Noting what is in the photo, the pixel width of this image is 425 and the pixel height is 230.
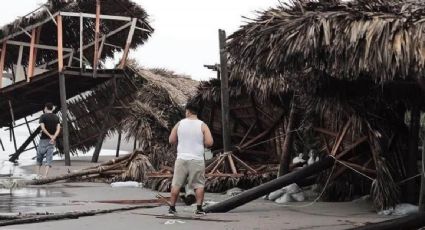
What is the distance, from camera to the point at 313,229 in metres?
7.22

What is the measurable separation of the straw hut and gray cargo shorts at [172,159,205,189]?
152cm

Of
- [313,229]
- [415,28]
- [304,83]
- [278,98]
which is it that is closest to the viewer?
[415,28]

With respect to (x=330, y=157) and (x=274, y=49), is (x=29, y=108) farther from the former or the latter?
(x=274, y=49)

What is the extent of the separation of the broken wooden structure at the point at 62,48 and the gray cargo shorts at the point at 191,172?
366 inches

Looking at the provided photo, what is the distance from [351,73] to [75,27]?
15115 millimetres

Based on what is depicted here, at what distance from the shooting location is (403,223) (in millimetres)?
6852

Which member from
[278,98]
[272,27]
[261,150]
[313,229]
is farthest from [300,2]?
[261,150]

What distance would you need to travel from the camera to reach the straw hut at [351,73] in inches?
247

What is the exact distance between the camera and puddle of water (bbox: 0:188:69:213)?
9.12m

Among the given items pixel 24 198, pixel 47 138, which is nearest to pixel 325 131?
pixel 24 198

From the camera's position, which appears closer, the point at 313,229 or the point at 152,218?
the point at 313,229

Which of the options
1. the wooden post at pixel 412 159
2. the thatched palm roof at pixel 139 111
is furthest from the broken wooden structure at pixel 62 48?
the wooden post at pixel 412 159

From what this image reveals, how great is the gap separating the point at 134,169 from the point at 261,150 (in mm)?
3081

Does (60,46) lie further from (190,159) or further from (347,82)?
(347,82)
